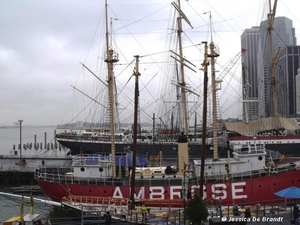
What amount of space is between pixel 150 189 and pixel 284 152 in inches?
1144

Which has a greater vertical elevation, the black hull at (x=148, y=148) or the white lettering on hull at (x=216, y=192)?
the black hull at (x=148, y=148)

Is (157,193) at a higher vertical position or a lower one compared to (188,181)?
lower

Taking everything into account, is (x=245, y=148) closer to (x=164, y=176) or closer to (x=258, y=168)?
(x=258, y=168)

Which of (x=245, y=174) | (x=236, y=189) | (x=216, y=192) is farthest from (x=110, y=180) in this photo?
(x=245, y=174)

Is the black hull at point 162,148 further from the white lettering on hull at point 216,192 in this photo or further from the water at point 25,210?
the white lettering on hull at point 216,192

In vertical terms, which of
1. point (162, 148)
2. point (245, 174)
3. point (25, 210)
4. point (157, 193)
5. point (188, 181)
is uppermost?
point (162, 148)

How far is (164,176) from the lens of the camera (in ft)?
77.8

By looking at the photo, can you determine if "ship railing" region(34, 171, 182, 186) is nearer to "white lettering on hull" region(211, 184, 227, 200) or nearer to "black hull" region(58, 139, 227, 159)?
"white lettering on hull" region(211, 184, 227, 200)

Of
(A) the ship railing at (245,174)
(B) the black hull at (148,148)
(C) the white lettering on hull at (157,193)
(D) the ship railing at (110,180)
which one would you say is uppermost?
(B) the black hull at (148,148)

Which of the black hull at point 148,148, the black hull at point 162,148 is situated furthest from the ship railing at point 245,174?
the black hull at point 148,148

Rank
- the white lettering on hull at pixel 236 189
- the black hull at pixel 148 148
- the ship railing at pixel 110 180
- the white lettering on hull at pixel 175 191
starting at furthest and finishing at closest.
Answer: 1. the black hull at pixel 148 148
2. the ship railing at pixel 110 180
3. the white lettering on hull at pixel 236 189
4. the white lettering on hull at pixel 175 191

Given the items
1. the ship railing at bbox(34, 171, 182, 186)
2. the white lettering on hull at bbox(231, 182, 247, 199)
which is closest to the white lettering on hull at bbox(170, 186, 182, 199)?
the ship railing at bbox(34, 171, 182, 186)

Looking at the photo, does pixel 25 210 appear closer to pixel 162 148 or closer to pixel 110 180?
pixel 110 180

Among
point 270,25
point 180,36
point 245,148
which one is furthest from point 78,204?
point 270,25
